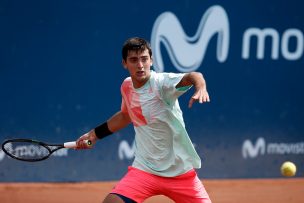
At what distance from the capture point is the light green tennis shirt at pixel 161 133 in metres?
5.33

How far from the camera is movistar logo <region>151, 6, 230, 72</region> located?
32.3 feet

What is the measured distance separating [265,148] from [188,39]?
2.04 m

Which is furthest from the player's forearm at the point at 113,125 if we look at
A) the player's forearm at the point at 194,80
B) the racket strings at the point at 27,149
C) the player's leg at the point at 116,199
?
the racket strings at the point at 27,149

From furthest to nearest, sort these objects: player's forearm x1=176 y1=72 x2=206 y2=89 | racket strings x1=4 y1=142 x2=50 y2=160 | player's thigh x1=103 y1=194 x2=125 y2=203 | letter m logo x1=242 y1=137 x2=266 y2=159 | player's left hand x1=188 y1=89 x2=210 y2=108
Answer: letter m logo x1=242 y1=137 x2=266 y2=159 → racket strings x1=4 y1=142 x2=50 y2=160 → player's thigh x1=103 y1=194 x2=125 y2=203 → player's forearm x1=176 y1=72 x2=206 y2=89 → player's left hand x1=188 y1=89 x2=210 y2=108

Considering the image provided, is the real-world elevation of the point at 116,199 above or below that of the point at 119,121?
below

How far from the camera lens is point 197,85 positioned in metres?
4.66

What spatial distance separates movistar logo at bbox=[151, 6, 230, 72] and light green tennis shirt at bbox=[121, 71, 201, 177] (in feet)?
14.5

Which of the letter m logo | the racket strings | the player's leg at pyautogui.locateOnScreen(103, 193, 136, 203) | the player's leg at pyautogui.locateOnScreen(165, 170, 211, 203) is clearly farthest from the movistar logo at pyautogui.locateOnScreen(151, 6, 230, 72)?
the player's leg at pyautogui.locateOnScreen(103, 193, 136, 203)

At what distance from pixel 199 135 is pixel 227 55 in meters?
1.22

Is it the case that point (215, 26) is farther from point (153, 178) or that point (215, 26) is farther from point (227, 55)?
point (153, 178)

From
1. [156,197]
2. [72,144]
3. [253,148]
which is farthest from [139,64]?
[253,148]

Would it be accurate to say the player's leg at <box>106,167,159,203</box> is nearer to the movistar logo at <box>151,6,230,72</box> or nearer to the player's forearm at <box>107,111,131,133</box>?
the player's forearm at <box>107,111,131,133</box>

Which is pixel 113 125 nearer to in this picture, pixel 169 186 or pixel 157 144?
pixel 157 144

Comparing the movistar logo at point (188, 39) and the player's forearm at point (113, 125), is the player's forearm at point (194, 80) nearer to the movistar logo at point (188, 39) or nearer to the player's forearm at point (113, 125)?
the player's forearm at point (113, 125)
